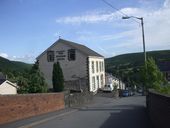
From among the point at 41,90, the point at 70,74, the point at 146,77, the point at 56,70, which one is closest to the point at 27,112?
the point at 146,77

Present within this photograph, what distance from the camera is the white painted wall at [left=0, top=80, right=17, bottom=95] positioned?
56.6 meters

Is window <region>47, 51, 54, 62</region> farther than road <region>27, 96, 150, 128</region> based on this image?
Yes

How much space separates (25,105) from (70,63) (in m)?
45.6

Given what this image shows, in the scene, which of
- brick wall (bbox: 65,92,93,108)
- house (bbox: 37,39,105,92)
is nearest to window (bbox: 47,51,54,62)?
house (bbox: 37,39,105,92)

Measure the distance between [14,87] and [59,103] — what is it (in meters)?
21.2

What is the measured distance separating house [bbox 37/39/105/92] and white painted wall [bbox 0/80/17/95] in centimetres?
1502

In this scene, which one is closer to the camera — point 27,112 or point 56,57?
point 27,112

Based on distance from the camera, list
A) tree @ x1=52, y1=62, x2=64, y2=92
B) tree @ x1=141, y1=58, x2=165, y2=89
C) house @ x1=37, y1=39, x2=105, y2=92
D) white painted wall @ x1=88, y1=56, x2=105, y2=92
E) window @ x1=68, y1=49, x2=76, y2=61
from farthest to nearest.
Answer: white painted wall @ x1=88, y1=56, x2=105, y2=92
window @ x1=68, y1=49, x2=76, y2=61
house @ x1=37, y1=39, x2=105, y2=92
tree @ x1=52, y1=62, x2=64, y2=92
tree @ x1=141, y1=58, x2=165, y2=89

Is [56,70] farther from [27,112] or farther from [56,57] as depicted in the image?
[27,112]

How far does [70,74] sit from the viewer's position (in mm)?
72312

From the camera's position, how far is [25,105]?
26.6 meters

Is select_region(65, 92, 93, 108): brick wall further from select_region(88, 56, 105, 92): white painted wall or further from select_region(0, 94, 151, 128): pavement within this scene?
select_region(88, 56, 105, 92): white painted wall

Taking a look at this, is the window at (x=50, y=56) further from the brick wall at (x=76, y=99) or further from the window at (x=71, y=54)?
the brick wall at (x=76, y=99)

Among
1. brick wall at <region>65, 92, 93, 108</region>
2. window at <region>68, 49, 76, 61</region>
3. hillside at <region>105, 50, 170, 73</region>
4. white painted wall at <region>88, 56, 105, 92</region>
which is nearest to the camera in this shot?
brick wall at <region>65, 92, 93, 108</region>
